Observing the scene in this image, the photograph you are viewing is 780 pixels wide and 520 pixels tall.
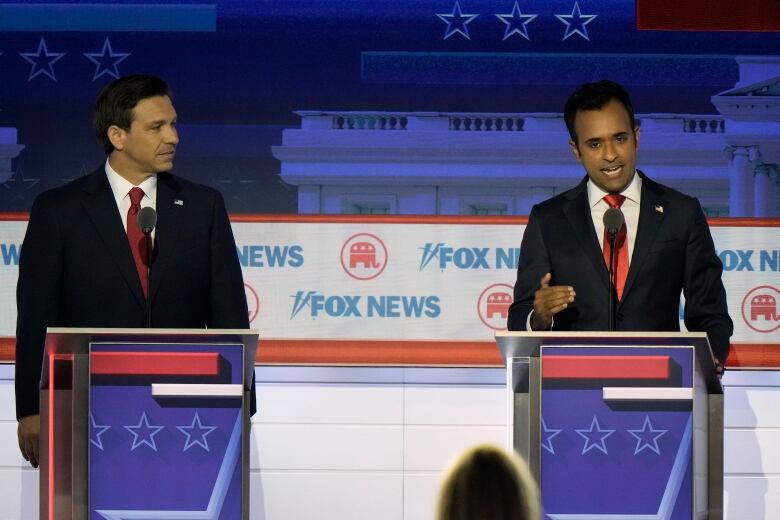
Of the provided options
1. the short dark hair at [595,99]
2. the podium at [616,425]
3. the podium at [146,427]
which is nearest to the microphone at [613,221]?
the podium at [616,425]

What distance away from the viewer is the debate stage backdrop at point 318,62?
518 cm

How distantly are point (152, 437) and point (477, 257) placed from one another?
2.27 meters

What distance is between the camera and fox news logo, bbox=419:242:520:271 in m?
5.17

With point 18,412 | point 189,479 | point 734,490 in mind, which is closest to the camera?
point 189,479

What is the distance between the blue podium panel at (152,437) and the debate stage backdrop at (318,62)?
83.2 inches

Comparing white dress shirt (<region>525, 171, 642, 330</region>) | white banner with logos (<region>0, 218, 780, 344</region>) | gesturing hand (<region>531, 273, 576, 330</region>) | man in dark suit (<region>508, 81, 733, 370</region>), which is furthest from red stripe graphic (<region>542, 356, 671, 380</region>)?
white banner with logos (<region>0, 218, 780, 344</region>)

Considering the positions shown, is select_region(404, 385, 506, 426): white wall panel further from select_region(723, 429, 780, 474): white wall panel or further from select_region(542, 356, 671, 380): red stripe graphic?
select_region(542, 356, 671, 380): red stripe graphic

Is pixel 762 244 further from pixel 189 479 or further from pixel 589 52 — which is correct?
pixel 189 479

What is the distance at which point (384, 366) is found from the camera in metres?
5.16

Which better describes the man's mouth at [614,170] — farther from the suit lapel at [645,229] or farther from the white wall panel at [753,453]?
the white wall panel at [753,453]

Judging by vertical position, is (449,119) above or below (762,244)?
above

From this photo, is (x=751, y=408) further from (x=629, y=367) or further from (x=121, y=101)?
(x=121, y=101)

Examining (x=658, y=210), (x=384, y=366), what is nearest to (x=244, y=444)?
(x=658, y=210)

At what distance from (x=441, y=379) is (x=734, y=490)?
1194 millimetres
